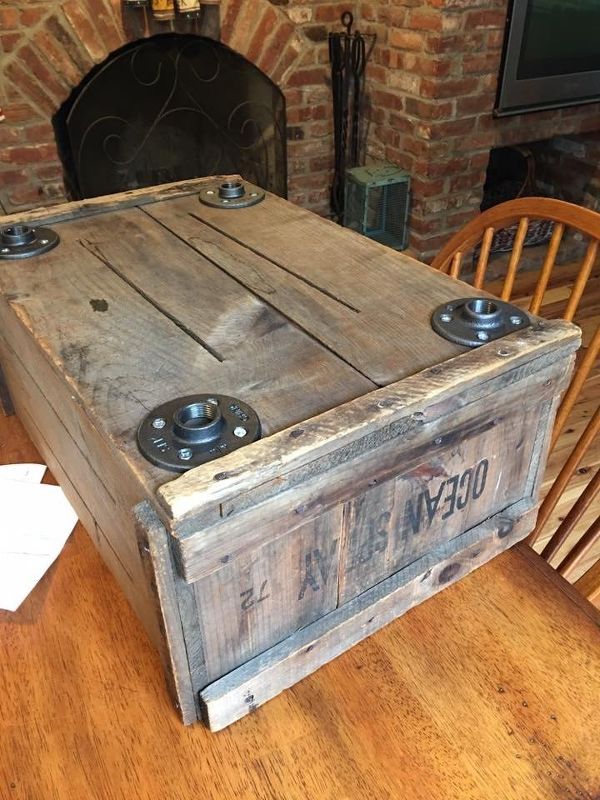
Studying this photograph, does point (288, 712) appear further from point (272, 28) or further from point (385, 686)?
point (272, 28)

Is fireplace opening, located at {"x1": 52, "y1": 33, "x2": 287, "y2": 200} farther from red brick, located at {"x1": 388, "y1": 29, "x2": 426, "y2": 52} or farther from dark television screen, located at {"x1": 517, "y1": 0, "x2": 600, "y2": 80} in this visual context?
dark television screen, located at {"x1": 517, "y1": 0, "x2": 600, "y2": 80}

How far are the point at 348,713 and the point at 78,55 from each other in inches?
87.1

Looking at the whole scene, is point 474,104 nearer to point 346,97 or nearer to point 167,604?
point 346,97

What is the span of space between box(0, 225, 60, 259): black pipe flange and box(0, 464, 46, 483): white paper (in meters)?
0.29

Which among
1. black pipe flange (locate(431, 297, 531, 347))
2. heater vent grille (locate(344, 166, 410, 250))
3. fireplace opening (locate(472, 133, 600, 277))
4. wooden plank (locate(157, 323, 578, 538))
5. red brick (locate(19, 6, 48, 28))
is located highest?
wooden plank (locate(157, 323, 578, 538))

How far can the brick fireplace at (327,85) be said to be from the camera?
2156mm

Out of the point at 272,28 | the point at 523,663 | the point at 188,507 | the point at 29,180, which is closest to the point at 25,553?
the point at 188,507

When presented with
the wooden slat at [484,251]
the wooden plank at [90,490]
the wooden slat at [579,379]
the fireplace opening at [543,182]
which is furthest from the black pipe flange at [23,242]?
the fireplace opening at [543,182]

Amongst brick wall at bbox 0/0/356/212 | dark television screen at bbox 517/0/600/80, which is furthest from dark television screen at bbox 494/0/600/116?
brick wall at bbox 0/0/356/212

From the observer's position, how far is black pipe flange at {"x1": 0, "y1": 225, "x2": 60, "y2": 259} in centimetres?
93

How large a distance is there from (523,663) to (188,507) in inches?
16.8

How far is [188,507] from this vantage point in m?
0.51

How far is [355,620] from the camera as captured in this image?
0.71 metres

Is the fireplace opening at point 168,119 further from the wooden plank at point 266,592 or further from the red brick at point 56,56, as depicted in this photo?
the wooden plank at point 266,592
